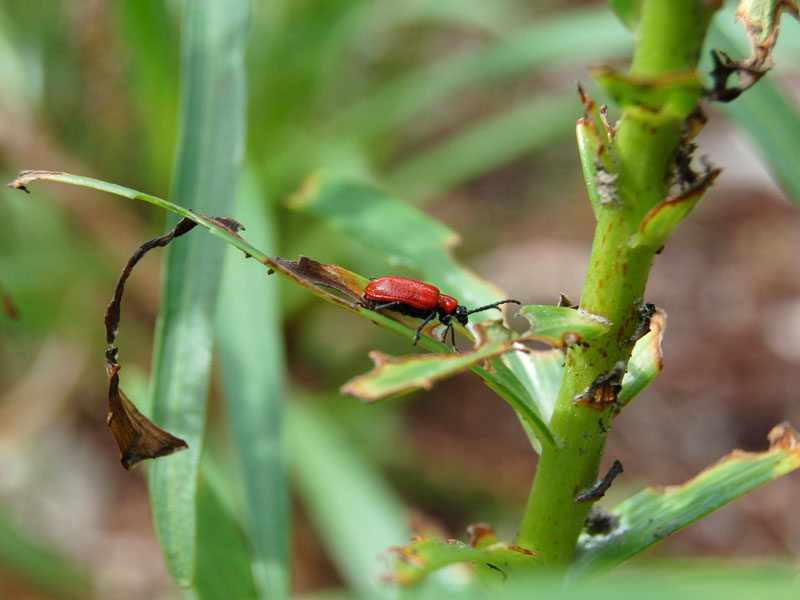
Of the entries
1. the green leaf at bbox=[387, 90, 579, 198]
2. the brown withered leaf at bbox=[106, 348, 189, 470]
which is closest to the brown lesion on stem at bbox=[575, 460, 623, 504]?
the brown withered leaf at bbox=[106, 348, 189, 470]

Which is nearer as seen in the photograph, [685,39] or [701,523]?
[685,39]

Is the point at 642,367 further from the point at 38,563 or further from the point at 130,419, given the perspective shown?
the point at 38,563

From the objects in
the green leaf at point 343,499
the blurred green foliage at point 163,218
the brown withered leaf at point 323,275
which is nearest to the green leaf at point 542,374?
the brown withered leaf at point 323,275

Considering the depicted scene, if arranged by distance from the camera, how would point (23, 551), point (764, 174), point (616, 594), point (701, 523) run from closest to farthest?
point (616, 594)
point (23, 551)
point (701, 523)
point (764, 174)

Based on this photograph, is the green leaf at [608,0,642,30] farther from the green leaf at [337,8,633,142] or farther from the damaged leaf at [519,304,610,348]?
the green leaf at [337,8,633,142]

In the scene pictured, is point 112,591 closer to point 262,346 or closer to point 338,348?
point 338,348

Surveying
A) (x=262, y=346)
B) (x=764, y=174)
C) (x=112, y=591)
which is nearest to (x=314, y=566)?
(x=112, y=591)

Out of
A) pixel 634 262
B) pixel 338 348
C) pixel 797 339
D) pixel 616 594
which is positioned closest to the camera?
pixel 616 594
